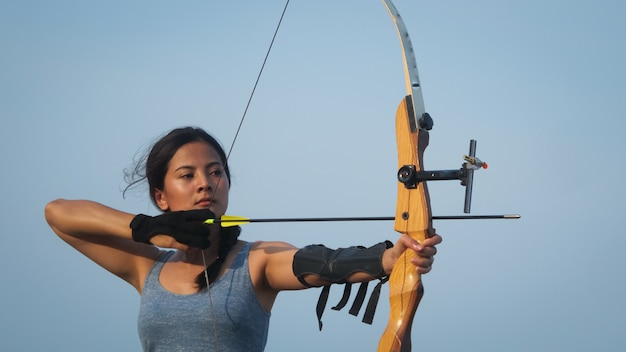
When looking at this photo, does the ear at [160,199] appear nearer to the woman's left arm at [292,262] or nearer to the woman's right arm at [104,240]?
the woman's right arm at [104,240]

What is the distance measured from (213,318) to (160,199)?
1.79 ft

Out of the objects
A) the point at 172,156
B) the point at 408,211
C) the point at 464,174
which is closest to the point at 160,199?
the point at 172,156

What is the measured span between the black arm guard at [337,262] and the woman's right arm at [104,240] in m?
0.72

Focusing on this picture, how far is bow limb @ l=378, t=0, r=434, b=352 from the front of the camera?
8.44 ft

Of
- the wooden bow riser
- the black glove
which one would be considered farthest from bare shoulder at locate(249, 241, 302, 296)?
the wooden bow riser

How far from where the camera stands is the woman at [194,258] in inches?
120

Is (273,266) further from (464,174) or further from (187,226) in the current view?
(464,174)

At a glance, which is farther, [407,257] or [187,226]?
[187,226]

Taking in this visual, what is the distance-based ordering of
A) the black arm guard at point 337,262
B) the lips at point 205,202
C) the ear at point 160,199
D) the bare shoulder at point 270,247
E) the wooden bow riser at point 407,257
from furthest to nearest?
the ear at point 160,199 → the lips at point 205,202 → the bare shoulder at point 270,247 → the black arm guard at point 337,262 → the wooden bow riser at point 407,257

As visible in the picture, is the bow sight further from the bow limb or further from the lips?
the lips

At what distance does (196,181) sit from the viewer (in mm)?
3258

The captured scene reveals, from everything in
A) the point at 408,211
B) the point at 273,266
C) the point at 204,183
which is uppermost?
the point at 204,183

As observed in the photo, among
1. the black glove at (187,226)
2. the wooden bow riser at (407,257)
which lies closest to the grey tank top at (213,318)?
the black glove at (187,226)

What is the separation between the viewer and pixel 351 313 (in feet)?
9.12
